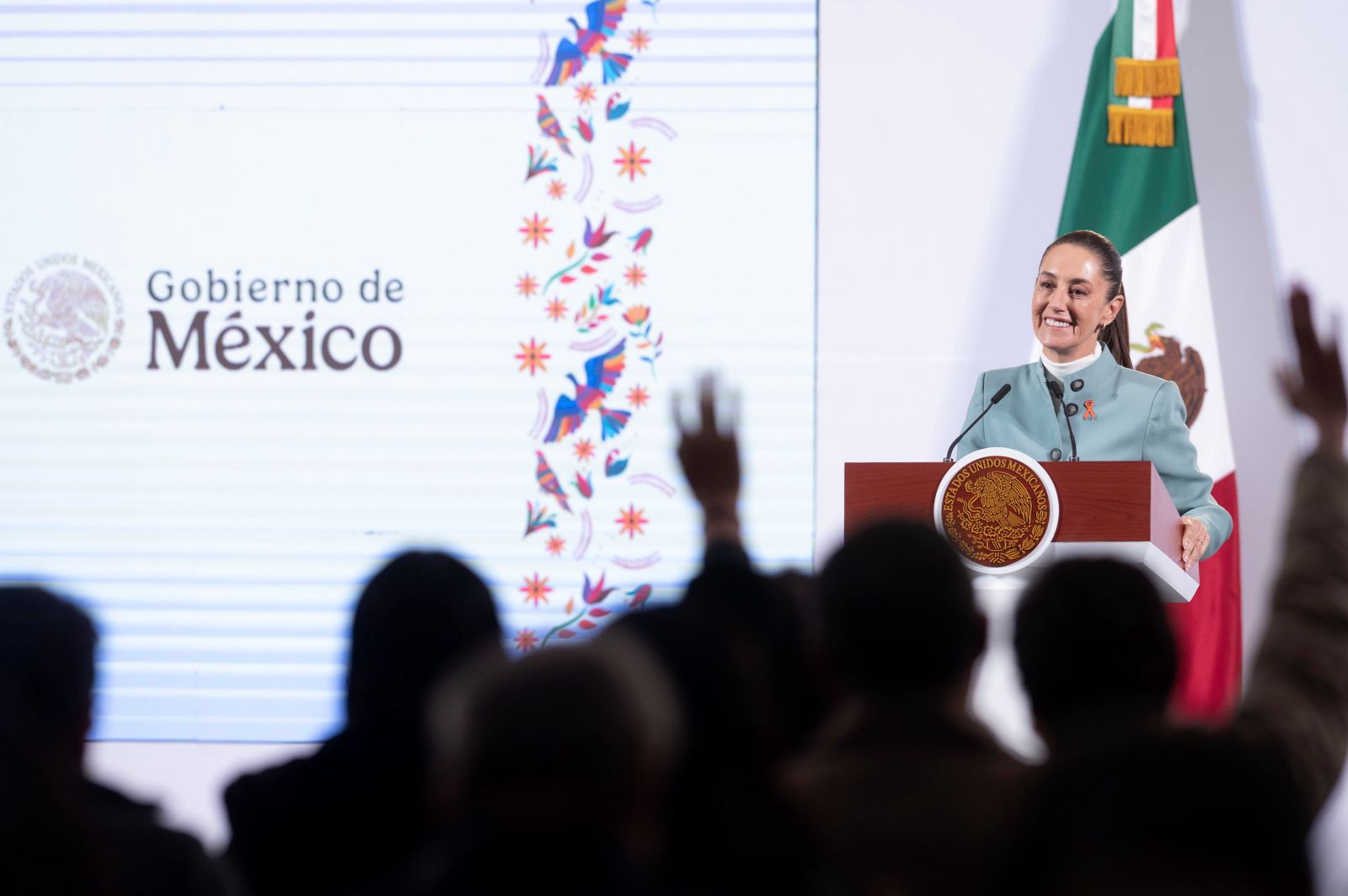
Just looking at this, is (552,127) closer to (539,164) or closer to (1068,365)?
(539,164)

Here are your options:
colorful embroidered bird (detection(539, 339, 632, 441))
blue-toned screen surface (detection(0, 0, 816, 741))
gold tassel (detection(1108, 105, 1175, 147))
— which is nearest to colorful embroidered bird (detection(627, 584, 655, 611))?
blue-toned screen surface (detection(0, 0, 816, 741))

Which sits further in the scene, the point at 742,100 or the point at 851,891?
the point at 742,100

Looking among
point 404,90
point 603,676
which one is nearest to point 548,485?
point 404,90

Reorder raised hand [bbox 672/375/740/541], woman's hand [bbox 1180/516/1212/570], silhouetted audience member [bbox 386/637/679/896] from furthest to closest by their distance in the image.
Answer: woman's hand [bbox 1180/516/1212/570]
raised hand [bbox 672/375/740/541]
silhouetted audience member [bbox 386/637/679/896]

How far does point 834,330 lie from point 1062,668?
325cm

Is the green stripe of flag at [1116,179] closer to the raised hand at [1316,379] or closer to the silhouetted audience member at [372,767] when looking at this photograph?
the raised hand at [1316,379]

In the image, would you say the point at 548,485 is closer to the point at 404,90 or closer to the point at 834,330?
the point at 834,330

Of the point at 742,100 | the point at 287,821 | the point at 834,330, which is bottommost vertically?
the point at 287,821

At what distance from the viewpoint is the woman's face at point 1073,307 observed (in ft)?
14.4

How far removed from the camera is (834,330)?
4613 millimetres

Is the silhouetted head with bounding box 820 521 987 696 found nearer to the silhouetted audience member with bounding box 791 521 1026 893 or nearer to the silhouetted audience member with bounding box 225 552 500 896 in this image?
the silhouetted audience member with bounding box 791 521 1026 893

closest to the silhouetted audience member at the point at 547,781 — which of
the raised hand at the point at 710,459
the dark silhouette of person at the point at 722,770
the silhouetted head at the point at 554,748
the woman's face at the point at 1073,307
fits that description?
the silhouetted head at the point at 554,748

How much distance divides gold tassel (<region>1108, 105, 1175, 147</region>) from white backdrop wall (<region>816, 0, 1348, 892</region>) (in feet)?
0.44

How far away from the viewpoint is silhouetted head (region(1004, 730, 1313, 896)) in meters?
1.07
